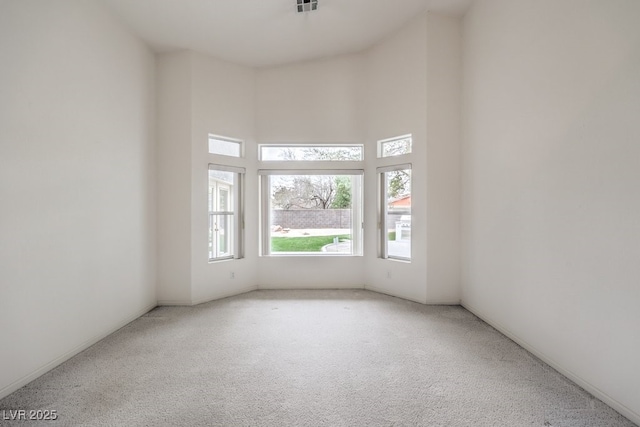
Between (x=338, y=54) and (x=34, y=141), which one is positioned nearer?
(x=34, y=141)

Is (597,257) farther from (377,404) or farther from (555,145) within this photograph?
(377,404)

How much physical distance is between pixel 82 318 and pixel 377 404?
102 inches

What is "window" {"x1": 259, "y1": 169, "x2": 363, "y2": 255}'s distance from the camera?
448 centimetres

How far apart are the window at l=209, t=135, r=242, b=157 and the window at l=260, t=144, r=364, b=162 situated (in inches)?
14.3

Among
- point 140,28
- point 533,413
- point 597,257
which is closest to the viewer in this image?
point 533,413

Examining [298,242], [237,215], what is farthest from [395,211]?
[237,215]

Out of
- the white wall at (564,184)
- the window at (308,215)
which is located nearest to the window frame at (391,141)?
the window at (308,215)

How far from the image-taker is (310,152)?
4.42m

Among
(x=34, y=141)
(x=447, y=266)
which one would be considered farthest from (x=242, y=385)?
(x=447, y=266)

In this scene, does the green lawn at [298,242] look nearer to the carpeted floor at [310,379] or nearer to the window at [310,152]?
the window at [310,152]

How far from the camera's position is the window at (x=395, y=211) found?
3.95 metres

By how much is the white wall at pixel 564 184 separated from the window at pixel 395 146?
0.92 metres

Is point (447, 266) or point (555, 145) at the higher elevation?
point (555, 145)

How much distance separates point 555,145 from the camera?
2.18 m
